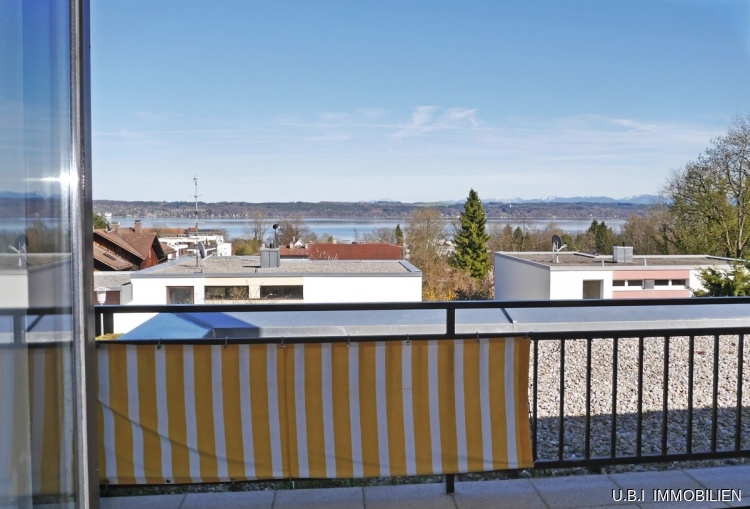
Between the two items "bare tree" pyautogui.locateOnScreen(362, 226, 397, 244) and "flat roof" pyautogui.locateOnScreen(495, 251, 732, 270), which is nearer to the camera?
"flat roof" pyautogui.locateOnScreen(495, 251, 732, 270)

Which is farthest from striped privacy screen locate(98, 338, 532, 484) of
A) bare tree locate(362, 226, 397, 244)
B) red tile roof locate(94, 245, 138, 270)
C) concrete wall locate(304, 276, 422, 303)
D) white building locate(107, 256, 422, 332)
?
bare tree locate(362, 226, 397, 244)

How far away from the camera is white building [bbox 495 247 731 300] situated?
2000cm

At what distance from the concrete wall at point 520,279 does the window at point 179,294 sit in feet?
32.1

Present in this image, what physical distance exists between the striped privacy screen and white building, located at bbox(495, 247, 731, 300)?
17496 mm

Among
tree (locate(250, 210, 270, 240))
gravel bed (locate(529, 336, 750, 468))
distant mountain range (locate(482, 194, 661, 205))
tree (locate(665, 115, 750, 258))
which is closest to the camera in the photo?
gravel bed (locate(529, 336, 750, 468))

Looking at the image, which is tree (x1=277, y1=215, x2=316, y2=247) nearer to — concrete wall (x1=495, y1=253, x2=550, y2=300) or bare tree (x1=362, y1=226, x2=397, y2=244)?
bare tree (x1=362, y1=226, x2=397, y2=244)

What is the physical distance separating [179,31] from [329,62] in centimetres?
691

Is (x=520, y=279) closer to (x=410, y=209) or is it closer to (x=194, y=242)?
(x=410, y=209)

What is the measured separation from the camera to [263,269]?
68.0 feet

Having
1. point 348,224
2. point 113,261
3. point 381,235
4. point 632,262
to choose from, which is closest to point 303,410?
point 632,262

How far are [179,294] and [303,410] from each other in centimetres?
1858

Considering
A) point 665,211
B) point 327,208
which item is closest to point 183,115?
point 327,208

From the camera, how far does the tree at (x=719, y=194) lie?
20.3 meters

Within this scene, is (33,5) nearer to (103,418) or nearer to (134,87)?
(103,418)
